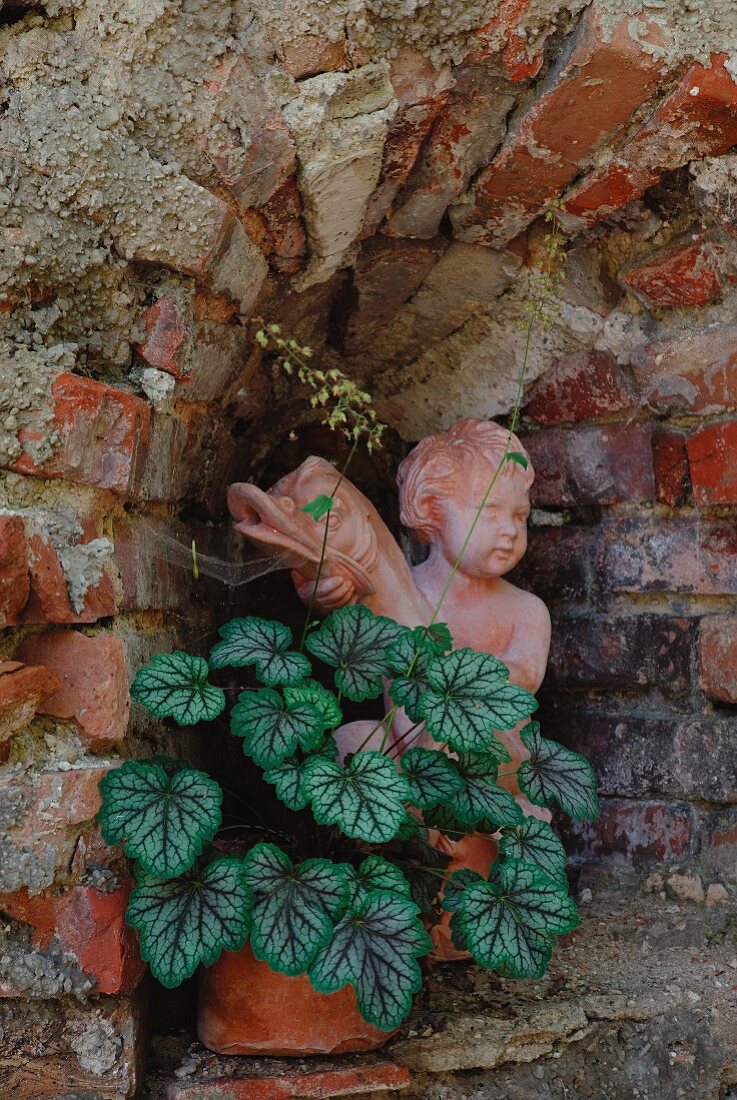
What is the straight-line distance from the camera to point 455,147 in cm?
142

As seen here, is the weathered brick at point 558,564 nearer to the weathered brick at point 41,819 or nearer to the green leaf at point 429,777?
the green leaf at point 429,777

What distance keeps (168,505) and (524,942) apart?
73 centimetres

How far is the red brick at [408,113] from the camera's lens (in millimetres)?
1301

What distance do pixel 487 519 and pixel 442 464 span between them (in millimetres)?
114

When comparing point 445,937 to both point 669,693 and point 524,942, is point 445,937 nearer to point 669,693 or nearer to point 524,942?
point 524,942

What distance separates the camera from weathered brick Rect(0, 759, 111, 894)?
109 centimetres

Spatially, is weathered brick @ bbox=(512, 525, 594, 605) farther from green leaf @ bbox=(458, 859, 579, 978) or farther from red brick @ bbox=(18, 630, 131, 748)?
red brick @ bbox=(18, 630, 131, 748)

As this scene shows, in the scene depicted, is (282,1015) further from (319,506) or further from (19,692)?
(319,506)

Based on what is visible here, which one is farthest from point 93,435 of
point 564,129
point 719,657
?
point 719,657

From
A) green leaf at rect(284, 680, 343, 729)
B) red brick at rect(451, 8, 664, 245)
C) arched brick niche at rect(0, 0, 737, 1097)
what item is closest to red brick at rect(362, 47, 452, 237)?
arched brick niche at rect(0, 0, 737, 1097)

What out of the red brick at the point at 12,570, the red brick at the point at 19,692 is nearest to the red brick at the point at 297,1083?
the red brick at the point at 19,692

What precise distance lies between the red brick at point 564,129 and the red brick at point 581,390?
26 centimetres

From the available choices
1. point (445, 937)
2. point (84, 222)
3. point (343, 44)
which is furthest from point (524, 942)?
point (343, 44)

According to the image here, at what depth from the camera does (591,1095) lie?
1.31 m
